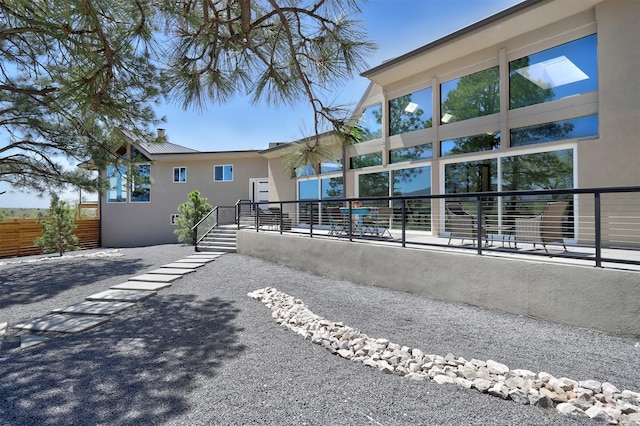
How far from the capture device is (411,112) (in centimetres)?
942

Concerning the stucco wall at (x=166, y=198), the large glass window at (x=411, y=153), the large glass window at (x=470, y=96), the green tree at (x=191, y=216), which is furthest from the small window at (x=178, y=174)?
the large glass window at (x=470, y=96)

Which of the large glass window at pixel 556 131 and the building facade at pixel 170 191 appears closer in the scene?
the large glass window at pixel 556 131

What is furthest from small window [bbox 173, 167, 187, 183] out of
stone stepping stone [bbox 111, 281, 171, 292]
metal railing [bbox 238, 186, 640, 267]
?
stone stepping stone [bbox 111, 281, 171, 292]

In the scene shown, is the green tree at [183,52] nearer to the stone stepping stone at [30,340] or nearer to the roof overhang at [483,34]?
the roof overhang at [483,34]

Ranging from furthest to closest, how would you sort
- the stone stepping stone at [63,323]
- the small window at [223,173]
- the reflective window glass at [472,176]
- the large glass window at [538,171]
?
1. the small window at [223,173]
2. the reflective window glass at [472,176]
3. the large glass window at [538,171]
4. the stone stepping stone at [63,323]

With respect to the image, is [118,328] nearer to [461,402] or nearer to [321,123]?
[321,123]

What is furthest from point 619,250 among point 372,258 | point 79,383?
point 79,383

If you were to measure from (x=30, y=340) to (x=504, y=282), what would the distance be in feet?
20.8

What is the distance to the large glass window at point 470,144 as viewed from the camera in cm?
758

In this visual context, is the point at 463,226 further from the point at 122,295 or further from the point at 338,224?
the point at 122,295

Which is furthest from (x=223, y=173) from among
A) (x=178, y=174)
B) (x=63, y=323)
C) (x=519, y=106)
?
(x=519, y=106)

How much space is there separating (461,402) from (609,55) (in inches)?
280

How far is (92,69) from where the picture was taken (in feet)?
10.5

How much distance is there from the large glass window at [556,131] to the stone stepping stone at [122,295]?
27.6ft
